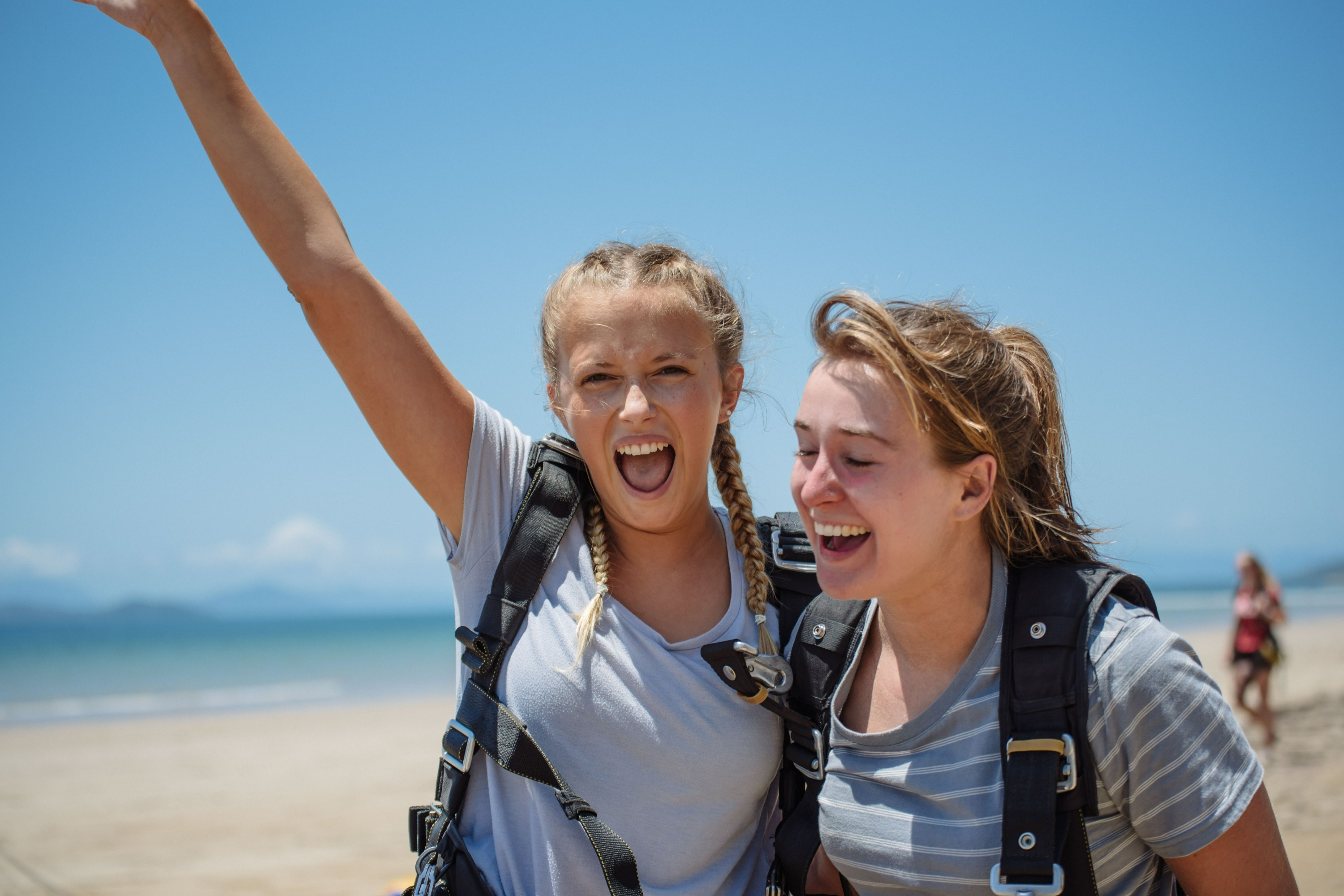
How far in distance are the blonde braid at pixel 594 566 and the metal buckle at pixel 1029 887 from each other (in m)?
1.03

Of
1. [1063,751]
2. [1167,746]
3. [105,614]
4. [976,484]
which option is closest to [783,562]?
[976,484]

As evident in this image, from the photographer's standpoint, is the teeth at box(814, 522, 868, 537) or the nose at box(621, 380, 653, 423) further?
the nose at box(621, 380, 653, 423)

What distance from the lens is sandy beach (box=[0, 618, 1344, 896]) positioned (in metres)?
7.03

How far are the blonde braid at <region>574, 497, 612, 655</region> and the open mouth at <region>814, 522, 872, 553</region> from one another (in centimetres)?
58

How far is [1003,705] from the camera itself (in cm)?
190

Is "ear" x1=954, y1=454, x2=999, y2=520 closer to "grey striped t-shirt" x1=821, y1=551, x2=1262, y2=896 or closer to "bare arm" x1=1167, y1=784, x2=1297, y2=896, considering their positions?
"grey striped t-shirt" x1=821, y1=551, x2=1262, y2=896

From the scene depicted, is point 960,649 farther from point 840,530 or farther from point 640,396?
point 640,396

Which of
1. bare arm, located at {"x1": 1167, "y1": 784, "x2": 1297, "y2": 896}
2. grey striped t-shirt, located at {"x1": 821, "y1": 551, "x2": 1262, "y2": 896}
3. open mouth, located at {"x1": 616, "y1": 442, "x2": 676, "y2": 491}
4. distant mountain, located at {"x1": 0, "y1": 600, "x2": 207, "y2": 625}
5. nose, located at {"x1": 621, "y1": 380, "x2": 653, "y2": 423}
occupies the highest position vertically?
distant mountain, located at {"x1": 0, "y1": 600, "x2": 207, "y2": 625}

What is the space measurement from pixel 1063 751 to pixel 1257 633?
1002 cm

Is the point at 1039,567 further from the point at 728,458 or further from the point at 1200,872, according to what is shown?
the point at 728,458

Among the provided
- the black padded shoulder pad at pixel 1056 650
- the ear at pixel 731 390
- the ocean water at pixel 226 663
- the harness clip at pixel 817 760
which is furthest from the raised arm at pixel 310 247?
the ocean water at pixel 226 663

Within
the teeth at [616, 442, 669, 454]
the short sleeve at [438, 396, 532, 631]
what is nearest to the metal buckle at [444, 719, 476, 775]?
the short sleeve at [438, 396, 532, 631]

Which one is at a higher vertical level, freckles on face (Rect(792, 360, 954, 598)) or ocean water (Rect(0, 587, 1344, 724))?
ocean water (Rect(0, 587, 1344, 724))

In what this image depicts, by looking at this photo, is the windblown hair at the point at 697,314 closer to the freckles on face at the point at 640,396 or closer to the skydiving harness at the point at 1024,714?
the freckles on face at the point at 640,396
